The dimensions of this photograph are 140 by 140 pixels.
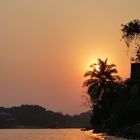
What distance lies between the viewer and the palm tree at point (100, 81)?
120m

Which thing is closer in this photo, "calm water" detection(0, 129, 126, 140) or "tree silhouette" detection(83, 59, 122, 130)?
"calm water" detection(0, 129, 126, 140)

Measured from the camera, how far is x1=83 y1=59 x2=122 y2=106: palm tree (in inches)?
4729

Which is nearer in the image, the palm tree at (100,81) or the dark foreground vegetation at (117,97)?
the dark foreground vegetation at (117,97)

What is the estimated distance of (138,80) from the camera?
9769 centimetres

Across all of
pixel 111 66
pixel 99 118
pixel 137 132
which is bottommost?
pixel 137 132

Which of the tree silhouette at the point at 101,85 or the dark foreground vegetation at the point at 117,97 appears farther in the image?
the tree silhouette at the point at 101,85

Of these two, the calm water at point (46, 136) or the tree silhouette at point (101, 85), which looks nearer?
the calm water at point (46, 136)

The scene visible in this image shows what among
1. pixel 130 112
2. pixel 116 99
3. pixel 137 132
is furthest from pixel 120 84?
pixel 137 132

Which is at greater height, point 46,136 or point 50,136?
point 46,136

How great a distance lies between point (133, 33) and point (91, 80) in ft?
137

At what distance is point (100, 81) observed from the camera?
120938 mm

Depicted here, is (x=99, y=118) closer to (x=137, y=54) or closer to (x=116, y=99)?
(x=116, y=99)

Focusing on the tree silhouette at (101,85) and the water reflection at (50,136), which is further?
the tree silhouette at (101,85)

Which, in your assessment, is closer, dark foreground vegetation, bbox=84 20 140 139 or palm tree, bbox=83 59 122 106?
dark foreground vegetation, bbox=84 20 140 139
